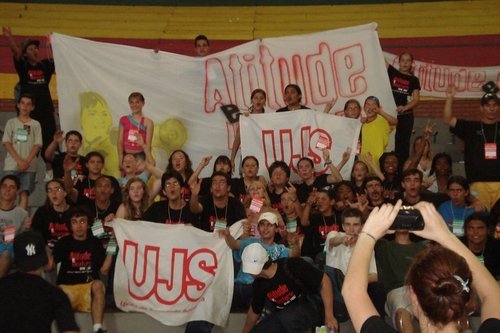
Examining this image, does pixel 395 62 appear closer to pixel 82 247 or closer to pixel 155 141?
pixel 155 141

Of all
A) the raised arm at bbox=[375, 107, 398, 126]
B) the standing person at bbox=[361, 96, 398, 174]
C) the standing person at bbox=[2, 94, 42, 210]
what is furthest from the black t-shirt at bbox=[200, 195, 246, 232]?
the raised arm at bbox=[375, 107, 398, 126]

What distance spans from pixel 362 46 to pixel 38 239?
5896mm

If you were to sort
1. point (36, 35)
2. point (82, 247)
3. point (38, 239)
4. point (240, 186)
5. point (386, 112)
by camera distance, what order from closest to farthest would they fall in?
point (38, 239)
point (82, 247)
point (240, 186)
point (386, 112)
point (36, 35)

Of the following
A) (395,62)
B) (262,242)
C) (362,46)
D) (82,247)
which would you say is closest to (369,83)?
(362,46)

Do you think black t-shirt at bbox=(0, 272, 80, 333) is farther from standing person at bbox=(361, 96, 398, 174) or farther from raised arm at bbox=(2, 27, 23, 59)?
standing person at bbox=(361, 96, 398, 174)

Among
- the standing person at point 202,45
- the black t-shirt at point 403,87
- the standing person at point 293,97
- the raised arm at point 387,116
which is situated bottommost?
the raised arm at point 387,116

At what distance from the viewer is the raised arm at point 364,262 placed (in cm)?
248

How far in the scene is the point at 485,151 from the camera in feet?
27.6

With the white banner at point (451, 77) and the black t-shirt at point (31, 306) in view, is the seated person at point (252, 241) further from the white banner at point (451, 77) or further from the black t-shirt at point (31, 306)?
the white banner at point (451, 77)

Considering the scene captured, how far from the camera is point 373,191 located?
7992 millimetres

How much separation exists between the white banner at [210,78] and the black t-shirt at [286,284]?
3.61m

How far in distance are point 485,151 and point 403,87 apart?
1789 mm

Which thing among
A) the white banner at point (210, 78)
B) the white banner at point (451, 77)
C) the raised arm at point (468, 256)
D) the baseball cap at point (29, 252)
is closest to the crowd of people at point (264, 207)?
the baseball cap at point (29, 252)

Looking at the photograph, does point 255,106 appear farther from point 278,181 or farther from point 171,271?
Answer: point 171,271
